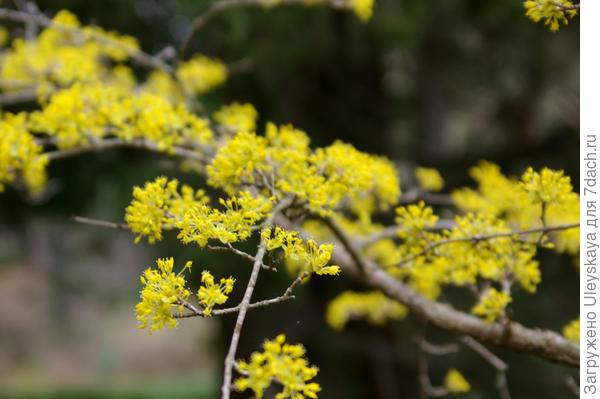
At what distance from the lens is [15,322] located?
1841 cm

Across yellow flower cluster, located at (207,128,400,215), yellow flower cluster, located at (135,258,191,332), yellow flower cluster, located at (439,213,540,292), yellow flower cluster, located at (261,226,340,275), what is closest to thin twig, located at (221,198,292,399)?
yellow flower cluster, located at (261,226,340,275)

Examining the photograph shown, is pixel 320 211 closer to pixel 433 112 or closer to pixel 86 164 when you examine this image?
pixel 86 164

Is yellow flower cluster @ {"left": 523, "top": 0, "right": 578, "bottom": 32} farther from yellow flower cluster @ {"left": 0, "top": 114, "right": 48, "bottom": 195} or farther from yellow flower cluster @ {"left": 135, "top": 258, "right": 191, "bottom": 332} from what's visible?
yellow flower cluster @ {"left": 0, "top": 114, "right": 48, "bottom": 195}

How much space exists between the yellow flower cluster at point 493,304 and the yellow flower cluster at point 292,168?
0.58 m

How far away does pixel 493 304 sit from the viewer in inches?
80.0

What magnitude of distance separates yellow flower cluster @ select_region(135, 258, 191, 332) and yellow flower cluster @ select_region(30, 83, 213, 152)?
1051 millimetres

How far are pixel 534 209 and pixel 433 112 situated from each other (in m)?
5.03

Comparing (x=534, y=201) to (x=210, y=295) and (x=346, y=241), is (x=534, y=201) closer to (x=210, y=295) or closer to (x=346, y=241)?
(x=346, y=241)

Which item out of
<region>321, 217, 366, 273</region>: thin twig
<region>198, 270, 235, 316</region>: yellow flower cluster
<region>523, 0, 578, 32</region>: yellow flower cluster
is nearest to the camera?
<region>198, 270, 235, 316</region>: yellow flower cluster

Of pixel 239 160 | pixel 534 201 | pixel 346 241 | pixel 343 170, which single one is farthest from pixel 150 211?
pixel 534 201

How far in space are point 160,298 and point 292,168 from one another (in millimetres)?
779

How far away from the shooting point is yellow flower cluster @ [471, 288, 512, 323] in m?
1.98

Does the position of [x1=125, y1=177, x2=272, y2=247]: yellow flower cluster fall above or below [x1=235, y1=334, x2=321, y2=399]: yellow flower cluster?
above
